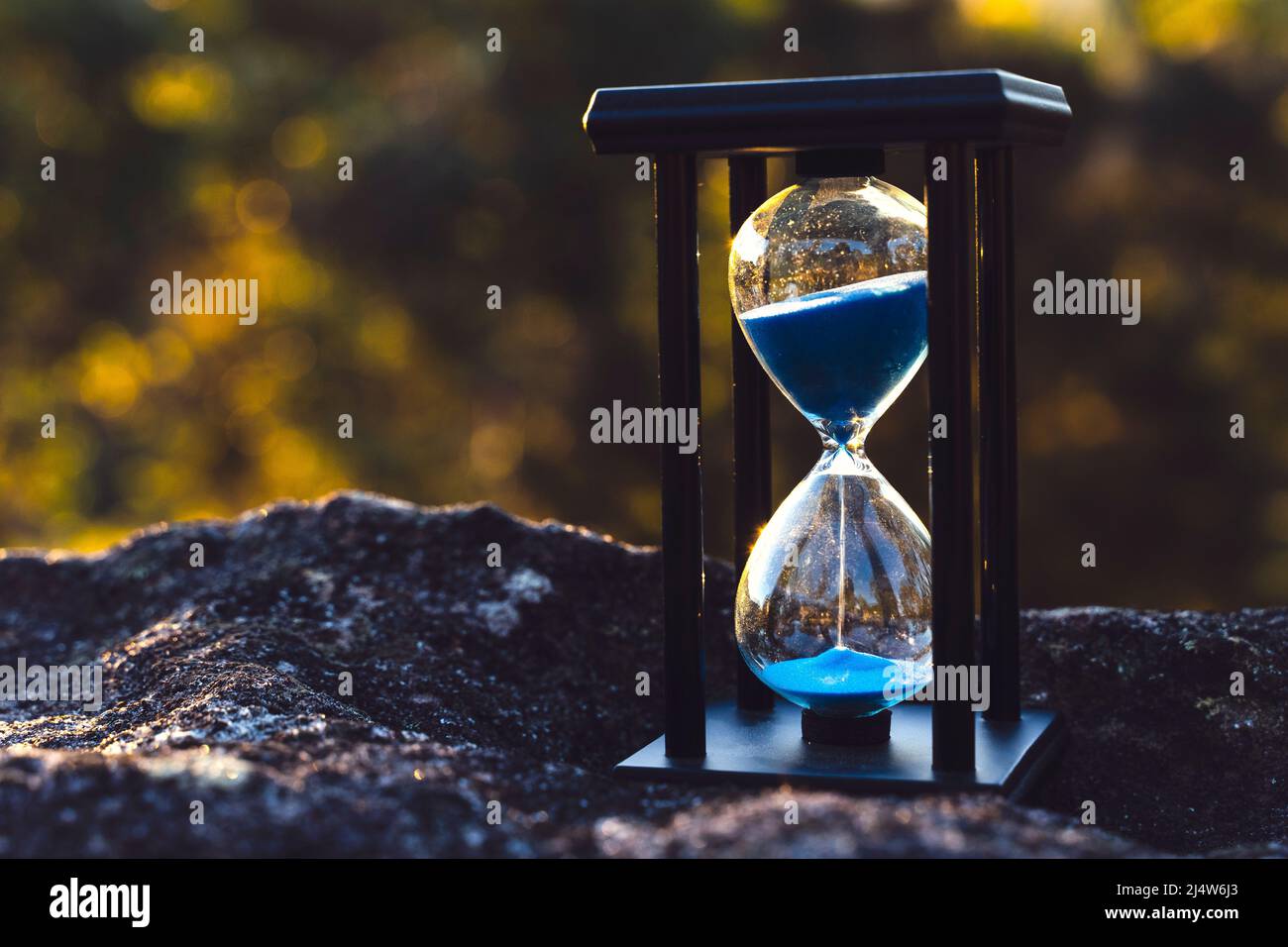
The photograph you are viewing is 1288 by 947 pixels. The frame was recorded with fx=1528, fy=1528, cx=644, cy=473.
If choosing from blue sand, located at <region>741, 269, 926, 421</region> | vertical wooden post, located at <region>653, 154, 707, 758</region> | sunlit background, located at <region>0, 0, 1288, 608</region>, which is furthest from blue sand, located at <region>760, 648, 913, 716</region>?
sunlit background, located at <region>0, 0, 1288, 608</region>

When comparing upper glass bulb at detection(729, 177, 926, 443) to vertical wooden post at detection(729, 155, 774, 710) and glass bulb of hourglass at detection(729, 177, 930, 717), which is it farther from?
vertical wooden post at detection(729, 155, 774, 710)

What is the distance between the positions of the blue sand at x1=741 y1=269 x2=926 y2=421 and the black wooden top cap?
0.73ft

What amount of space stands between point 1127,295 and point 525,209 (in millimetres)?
3791

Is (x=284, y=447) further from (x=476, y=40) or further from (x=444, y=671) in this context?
(x=444, y=671)

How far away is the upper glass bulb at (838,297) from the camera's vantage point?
226 centimetres

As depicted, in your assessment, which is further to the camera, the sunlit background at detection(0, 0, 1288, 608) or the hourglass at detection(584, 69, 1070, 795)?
the sunlit background at detection(0, 0, 1288, 608)

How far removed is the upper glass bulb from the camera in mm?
2256

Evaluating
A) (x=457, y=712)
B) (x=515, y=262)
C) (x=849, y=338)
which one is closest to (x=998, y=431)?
(x=849, y=338)

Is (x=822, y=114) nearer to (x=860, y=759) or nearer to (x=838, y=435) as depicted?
(x=838, y=435)

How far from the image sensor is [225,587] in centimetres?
318

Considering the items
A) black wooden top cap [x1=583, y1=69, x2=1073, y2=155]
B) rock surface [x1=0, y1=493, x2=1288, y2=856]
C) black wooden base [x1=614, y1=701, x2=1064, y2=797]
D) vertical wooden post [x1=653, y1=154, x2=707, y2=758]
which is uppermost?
Answer: black wooden top cap [x1=583, y1=69, x2=1073, y2=155]

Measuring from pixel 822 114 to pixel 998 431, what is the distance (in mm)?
735
